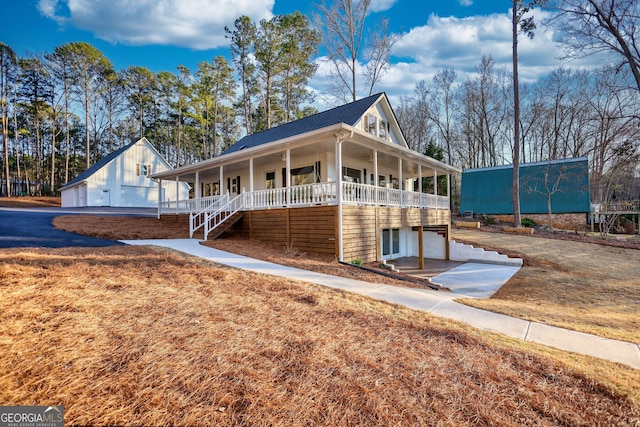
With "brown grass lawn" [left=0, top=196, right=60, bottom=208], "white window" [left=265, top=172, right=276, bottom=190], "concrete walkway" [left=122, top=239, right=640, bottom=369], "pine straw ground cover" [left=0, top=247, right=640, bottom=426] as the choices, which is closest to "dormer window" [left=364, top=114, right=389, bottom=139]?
"white window" [left=265, top=172, right=276, bottom=190]

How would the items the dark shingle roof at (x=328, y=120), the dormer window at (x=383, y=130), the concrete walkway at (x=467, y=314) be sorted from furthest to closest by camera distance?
the dormer window at (x=383, y=130)
the dark shingle roof at (x=328, y=120)
the concrete walkway at (x=467, y=314)

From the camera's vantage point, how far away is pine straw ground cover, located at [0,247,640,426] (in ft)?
6.55

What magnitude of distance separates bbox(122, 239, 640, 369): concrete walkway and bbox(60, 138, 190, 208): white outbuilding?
20898mm

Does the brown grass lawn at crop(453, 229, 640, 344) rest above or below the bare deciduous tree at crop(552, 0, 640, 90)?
below

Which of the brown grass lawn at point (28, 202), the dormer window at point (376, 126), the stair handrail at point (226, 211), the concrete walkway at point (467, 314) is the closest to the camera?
the concrete walkway at point (467, 314)

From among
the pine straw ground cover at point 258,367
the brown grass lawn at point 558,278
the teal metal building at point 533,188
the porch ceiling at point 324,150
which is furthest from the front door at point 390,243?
the teal metal building at point 533,188

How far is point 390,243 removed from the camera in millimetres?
13758

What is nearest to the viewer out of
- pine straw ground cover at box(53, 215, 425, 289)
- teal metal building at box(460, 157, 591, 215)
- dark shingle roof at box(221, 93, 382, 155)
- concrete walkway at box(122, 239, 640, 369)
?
concrete walkway at box(122, 239, 640, 369)

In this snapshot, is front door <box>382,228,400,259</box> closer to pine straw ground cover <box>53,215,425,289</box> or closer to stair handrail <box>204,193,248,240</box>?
pine straw ground cover <box>53,215,425,289</box>

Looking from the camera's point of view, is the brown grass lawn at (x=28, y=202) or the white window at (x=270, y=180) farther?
the brown grass lawn at (x=28, y=202)

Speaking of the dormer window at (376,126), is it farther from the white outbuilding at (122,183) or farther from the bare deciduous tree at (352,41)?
the white outbuilding at (122,183)

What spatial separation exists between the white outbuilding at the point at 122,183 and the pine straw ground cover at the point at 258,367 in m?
24.0

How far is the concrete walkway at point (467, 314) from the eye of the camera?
3746mm

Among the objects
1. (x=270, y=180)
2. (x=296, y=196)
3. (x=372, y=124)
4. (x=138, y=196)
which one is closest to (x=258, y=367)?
(x=296, y=196)
